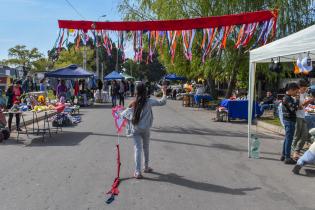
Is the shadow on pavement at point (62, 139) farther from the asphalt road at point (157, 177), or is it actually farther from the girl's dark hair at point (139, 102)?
the girl's dark hair at point (139, 102)

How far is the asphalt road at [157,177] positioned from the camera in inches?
235

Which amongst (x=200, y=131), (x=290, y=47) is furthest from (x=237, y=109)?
(x=290, y=47)

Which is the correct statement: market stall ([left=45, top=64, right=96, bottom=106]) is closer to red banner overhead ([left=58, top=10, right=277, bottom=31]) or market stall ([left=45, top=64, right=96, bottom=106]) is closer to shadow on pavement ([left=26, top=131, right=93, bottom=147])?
red banner overhead ([left=58, top=10, right=277, bottom=31])

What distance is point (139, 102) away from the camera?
7387 millimetres

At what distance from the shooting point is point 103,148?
416 inches

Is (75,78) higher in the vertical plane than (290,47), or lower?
lower

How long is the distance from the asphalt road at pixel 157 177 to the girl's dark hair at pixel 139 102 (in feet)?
3.47

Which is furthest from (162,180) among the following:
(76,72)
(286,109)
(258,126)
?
(76,72)

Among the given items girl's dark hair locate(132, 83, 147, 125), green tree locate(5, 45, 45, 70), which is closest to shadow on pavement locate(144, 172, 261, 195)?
girl's dark hair locate(132, 83, 147, 125)

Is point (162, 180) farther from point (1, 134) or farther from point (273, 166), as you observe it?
point (1, 134)

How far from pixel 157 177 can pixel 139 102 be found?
Answer: 4.45 feet

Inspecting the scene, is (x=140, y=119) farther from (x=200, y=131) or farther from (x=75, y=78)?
(x=75, y=78)

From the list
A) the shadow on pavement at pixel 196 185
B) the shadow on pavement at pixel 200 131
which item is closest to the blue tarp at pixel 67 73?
the shadow on pavement at pixel 200 131

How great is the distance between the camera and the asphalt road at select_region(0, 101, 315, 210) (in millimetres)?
5957
